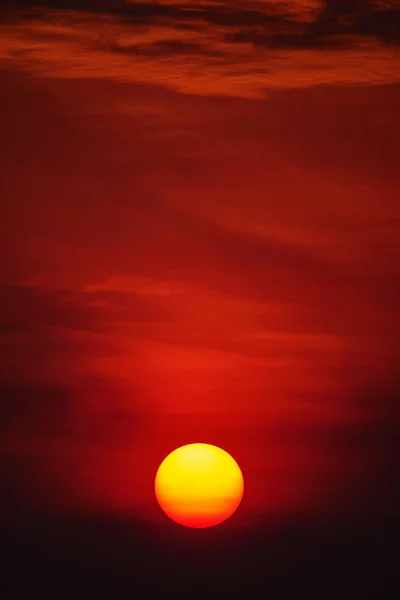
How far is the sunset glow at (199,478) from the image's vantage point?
877 cm

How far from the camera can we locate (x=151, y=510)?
982 centimetres

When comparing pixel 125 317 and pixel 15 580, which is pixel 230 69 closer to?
pixel 125 317

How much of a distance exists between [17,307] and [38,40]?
1.93 metres

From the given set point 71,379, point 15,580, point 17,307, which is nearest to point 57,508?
point 15,580

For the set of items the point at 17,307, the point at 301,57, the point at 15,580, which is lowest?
the point at 15,580

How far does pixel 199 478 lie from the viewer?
344 inches

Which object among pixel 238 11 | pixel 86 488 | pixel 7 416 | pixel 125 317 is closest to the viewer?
pixel 238 11

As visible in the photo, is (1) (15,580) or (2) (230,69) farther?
(1) (15,580)

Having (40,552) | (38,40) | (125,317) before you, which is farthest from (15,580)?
(38,40)

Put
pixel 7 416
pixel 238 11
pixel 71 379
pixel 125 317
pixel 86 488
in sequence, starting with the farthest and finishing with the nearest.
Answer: pixel 86 488
pixel 7 416
pixel 71 379
pixel 125 317
pixel 238 11

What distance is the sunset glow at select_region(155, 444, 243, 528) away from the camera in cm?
877

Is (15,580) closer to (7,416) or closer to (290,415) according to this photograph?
(7,416)

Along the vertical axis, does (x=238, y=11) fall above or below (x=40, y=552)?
above

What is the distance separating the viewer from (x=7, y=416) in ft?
28.9
